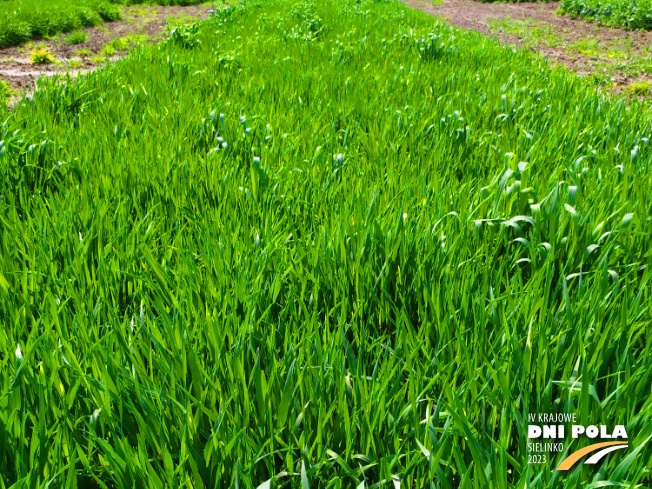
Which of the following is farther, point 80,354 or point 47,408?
point 80,354

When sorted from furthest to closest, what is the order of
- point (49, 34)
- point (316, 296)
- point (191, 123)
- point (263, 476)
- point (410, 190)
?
1. point (49, 34)
2. point (191, 123)
3. point (410, 190)
4. point (316, 296)
5. point (263, 476)

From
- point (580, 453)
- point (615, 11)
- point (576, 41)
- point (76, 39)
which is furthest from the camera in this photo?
point (615, 11)

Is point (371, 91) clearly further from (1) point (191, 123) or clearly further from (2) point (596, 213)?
(2) point (596, 213)

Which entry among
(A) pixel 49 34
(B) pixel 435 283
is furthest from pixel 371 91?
(A) pixel 49 34

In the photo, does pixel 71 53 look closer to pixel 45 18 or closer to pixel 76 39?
pixel 76 39

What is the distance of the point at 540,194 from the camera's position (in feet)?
6.57

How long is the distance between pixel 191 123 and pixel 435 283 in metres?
2.14

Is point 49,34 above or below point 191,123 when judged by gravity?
above

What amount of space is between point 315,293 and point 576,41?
11.1 metres

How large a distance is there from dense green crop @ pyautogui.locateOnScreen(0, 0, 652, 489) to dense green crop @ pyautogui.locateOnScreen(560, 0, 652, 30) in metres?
10.4

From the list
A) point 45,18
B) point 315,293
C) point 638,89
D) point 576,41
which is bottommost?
point 315,293

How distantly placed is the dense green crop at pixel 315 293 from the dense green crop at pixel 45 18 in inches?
255

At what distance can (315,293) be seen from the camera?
1.39 meters

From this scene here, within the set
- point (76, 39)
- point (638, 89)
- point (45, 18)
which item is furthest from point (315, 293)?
point (45, 18)
